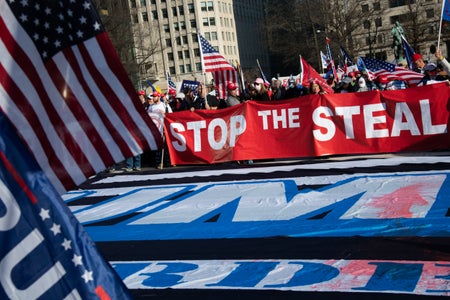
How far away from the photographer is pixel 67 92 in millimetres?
3320

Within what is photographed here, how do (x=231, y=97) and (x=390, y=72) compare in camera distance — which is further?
(x=390, y=72)

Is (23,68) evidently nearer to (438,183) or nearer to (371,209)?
(371,209)

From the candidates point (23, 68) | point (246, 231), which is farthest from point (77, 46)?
point (246, 231)

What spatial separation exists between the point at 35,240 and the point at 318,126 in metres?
10.9

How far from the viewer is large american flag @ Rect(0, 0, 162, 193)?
305 centimetres

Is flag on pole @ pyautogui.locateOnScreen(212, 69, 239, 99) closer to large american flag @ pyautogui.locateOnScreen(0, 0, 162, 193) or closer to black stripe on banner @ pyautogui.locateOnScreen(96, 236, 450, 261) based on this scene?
black stripe on banner @ pyautogui.locateOnScreen(96, 236, 450, 261)

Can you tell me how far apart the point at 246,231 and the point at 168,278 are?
1.73 meters

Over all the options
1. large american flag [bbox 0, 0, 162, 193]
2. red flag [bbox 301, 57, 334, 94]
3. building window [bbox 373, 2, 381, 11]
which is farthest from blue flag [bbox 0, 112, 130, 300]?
building window [bbox 373, 2, 381, 11]

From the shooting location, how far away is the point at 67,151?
3.36 m

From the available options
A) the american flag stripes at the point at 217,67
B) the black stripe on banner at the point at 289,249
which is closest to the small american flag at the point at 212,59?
the american flag stripes at the point at 217,67

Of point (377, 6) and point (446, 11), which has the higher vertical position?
point (377, 6)

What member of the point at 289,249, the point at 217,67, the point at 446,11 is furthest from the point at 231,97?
the point at 289,249

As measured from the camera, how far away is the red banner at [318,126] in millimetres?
11938

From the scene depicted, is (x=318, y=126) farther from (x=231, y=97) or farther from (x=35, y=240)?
(x=35, y=240)
